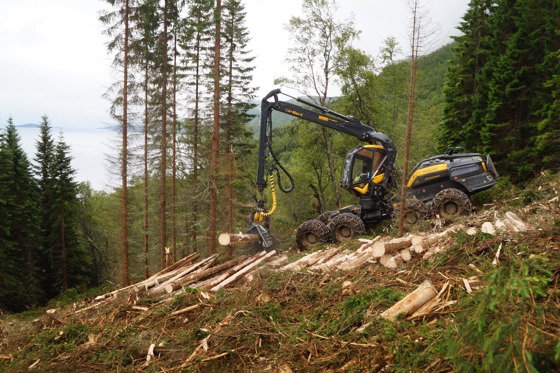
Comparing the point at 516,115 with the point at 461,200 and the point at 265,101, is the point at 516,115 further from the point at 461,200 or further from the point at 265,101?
the point at 265,101

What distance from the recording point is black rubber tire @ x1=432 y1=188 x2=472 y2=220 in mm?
11633

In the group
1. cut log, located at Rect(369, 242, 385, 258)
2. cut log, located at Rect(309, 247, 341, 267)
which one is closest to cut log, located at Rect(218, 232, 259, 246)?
cut log, located at Rect(309, 247, 341, 267)

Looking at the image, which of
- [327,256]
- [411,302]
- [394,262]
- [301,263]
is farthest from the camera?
[327,256]

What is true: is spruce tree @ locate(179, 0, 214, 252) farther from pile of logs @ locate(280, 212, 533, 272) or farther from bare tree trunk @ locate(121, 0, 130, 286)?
pile of logs @ locate(280, 212, 533, 272)

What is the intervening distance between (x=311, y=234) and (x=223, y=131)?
10.2 m

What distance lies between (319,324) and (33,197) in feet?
87.2

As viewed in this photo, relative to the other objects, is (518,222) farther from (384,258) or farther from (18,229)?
(18,229)

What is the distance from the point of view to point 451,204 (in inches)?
472

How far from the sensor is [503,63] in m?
15.8

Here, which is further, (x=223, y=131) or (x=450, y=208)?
(x=223, y=131)

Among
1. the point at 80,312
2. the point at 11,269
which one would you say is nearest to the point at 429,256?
the point at 80,312

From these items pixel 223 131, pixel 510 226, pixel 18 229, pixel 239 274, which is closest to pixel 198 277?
pixel 239 274

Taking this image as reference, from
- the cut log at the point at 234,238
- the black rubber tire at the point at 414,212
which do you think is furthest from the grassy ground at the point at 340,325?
the black rubber tire at the point at 414,212

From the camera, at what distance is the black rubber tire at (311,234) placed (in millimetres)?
12383
